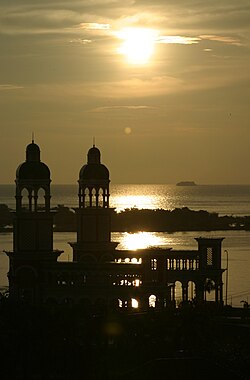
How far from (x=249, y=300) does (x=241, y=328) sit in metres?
18.6

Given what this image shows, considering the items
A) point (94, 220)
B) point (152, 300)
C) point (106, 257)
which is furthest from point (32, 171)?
point (152, 300)

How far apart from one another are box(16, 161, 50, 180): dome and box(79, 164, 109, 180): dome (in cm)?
324

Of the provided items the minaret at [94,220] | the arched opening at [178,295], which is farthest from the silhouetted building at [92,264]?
the arched opening at [178,295]

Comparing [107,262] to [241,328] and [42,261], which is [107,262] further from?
[241,328]

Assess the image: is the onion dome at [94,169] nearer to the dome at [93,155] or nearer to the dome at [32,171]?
the dome at [93,155]

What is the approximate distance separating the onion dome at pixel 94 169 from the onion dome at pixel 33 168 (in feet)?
10.6

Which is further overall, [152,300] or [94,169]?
[94,169]

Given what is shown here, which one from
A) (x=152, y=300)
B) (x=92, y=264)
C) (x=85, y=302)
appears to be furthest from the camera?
(x=152, y=300)

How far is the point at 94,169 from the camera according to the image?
7006cm

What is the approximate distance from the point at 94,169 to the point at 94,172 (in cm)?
20

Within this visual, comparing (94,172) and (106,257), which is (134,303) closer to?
(106,257)

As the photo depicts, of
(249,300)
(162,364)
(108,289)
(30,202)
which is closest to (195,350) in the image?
(162,364)

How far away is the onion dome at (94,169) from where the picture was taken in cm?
6988

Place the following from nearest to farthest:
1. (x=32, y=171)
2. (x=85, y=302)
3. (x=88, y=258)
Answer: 1. (x=85, y=302)
2. (x=32, y=171)
3. (x=88, y=258)
